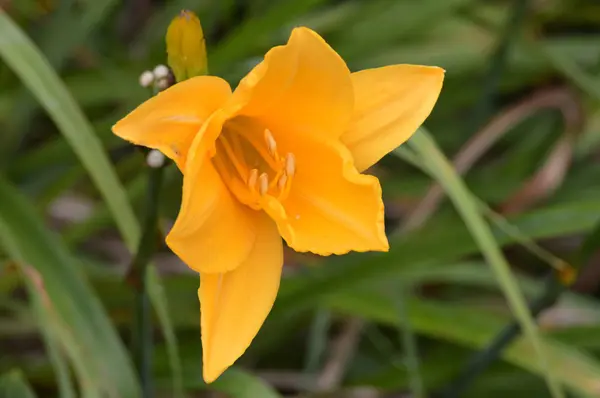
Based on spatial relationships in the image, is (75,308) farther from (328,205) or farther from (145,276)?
(328,205)

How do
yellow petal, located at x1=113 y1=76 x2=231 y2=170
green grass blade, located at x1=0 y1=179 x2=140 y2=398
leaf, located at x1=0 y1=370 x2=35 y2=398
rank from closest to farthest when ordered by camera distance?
yellow petal, located at x1=113 y1=76 x2=231 y2=170
leaf, located at x1=0 y1=370 x2=35 y2=398
green grass blade, located at x1=0 y1=179 x2=140 y2=398

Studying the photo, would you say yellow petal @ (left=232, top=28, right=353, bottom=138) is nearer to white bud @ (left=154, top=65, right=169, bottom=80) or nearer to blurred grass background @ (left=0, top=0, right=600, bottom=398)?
white bud @ (left=154, top=65, right=169, bottom=80)

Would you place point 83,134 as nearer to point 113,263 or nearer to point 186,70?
point 186,70

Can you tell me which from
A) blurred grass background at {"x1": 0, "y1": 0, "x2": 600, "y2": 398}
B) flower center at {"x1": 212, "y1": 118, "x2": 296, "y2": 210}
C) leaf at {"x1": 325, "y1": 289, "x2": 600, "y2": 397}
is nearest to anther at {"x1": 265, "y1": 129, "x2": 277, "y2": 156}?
flower center at {"x1": 212, "y1": 118, "x2": 296, "y2": 210}

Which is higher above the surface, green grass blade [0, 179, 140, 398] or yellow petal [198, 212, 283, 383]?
yellow petal [198, 212, 283, 383]

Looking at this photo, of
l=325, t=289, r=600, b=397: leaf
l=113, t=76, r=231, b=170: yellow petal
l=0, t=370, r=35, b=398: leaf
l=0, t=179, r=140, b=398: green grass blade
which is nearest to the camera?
l=113, t=76, r=231, b=170: yellow petal

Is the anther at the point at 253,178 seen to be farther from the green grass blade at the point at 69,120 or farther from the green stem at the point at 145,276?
the green grass blade at the point at 69,120

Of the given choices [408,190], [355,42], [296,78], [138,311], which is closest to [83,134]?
[138,311]
